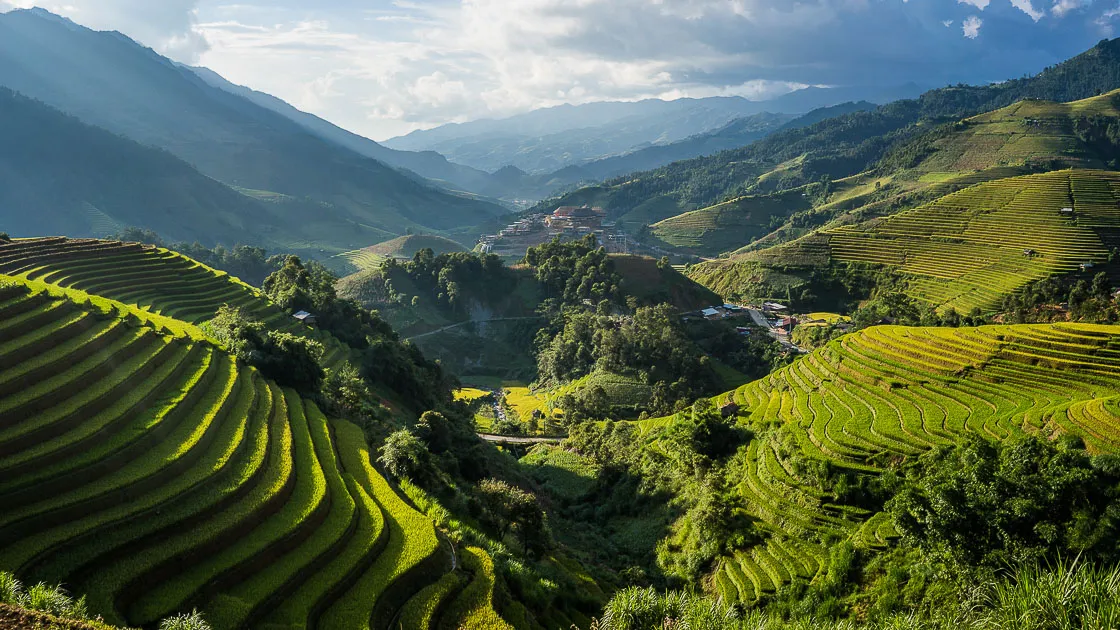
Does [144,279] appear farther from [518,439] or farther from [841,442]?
[841,442]

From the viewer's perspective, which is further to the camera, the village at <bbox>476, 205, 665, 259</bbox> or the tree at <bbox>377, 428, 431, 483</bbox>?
the village at <bbox>476, 205, 665, 259</bbox>

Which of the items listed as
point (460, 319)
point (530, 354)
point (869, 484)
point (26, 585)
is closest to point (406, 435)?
point (26, 585)

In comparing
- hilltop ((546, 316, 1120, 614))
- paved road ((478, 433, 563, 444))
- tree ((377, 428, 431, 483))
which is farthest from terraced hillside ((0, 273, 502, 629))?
paved road ((478, 433, 563, 444))

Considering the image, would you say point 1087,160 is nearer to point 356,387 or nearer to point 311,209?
point 356,387

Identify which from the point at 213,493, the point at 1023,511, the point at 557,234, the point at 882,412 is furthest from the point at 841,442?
the point at 557,234

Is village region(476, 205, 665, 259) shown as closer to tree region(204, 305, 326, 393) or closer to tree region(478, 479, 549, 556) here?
tree region(204, 305, 326, 393)

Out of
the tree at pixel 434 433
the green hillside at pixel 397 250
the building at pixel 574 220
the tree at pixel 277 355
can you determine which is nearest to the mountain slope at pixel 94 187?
the green hillside at pixel 397 250
